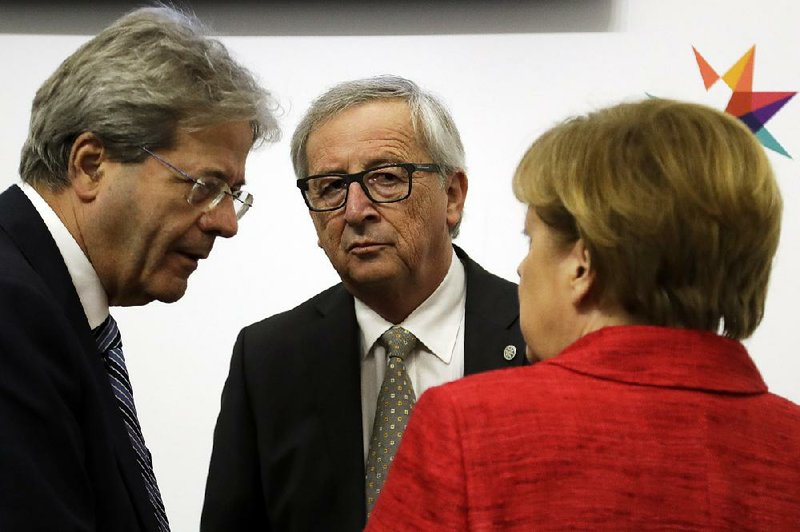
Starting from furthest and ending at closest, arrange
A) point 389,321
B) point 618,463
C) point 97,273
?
point 389,321, point 97,273, point 618,463

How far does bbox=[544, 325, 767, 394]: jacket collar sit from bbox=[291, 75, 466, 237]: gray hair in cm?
93

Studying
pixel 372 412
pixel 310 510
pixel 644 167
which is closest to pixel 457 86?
pixel 372 412

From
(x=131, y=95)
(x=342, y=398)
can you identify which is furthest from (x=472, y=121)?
(x=131, y=95)

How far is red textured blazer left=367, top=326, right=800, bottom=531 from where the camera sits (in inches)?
39.5

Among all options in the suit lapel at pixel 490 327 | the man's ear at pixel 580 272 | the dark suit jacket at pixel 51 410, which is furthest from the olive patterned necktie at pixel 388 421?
the man's ear at pixel 580 272

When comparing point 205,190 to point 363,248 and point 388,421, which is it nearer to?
point 363,248

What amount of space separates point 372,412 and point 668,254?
35.9 inches

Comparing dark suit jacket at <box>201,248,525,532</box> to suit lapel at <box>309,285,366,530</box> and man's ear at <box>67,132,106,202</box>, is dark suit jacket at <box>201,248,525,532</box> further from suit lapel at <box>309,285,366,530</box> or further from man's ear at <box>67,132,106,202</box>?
man's ear at <box>67,132,106,202</box>

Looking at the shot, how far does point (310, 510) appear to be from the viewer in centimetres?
178

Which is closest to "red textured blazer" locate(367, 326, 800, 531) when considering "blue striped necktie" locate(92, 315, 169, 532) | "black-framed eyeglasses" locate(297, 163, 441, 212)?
"blue striped necktie" locate(92, 315, 169, 532)

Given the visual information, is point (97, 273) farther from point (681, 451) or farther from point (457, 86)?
point (457, 86)

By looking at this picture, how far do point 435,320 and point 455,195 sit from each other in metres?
0.26

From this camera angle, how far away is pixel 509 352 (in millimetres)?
1867

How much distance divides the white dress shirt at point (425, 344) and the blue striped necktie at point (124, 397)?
0.43 metres
